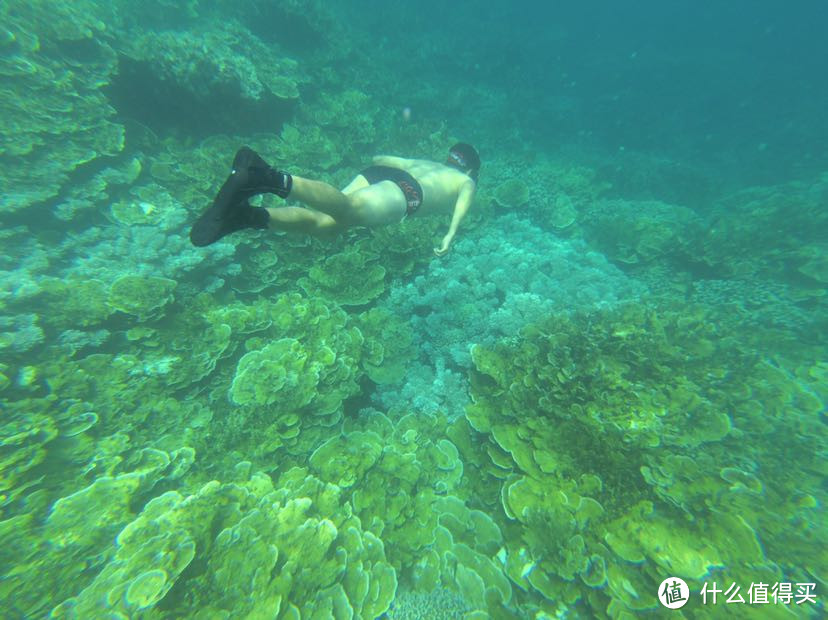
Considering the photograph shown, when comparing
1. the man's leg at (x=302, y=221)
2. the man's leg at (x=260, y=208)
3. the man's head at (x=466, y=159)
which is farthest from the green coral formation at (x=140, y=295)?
the man's head at (x=466, y=159)

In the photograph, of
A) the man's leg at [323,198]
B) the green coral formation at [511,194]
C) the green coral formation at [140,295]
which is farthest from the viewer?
the green coral formation at [511,194]

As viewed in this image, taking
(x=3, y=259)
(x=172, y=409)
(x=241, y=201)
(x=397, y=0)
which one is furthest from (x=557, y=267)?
(x=397, y=0)

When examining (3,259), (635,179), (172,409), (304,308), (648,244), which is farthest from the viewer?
(635,179)

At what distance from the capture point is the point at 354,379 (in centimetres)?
478

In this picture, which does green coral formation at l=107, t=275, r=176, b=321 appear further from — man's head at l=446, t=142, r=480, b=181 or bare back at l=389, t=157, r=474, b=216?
man's head at l=446, t=142, r=480, b=181

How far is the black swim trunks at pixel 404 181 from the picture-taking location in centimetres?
527

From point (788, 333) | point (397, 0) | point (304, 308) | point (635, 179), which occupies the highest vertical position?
point (397, 0)

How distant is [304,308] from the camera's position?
510cm

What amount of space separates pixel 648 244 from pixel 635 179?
7854 mm

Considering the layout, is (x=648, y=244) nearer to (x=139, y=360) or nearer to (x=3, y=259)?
(x=139, y=360)

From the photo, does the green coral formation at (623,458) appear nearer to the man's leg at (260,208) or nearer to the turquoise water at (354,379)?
the turquoise water at (354,379)
